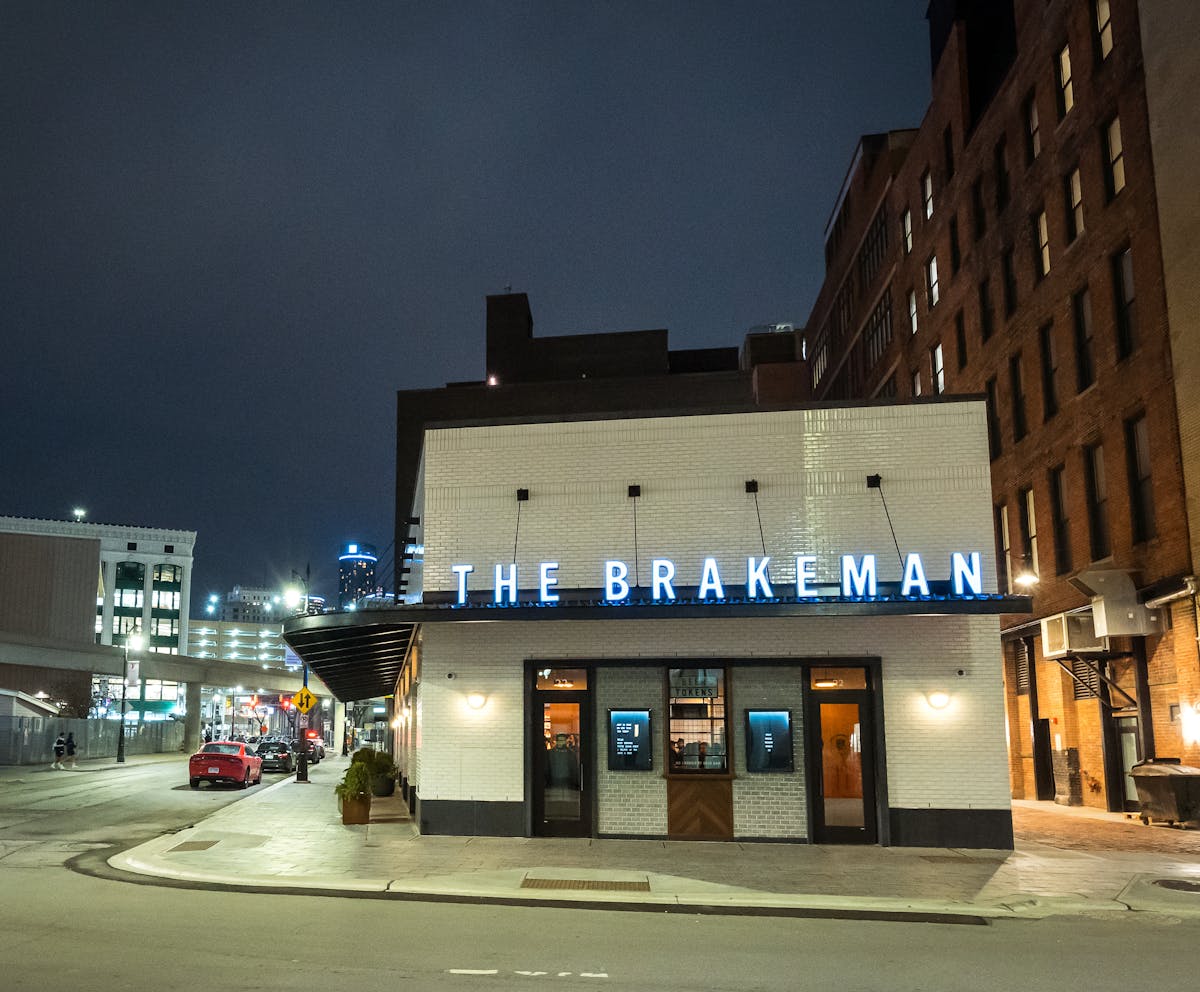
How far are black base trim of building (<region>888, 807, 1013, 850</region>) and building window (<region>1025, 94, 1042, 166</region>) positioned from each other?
1988 centimetres

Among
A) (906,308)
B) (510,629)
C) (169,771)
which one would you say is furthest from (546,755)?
(169,771)

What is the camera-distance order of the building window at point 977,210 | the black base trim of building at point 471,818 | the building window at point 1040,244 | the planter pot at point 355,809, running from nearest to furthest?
1. the black base trim of building at point 471,818
2. the planter pot at point 355,809
3. the building window at point 1040,244
4. the building window at point 977,210

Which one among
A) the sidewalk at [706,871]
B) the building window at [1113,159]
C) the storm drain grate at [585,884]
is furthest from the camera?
the building window at [1113,159]

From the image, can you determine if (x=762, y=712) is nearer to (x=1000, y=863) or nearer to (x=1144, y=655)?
(x=1000, y=863)

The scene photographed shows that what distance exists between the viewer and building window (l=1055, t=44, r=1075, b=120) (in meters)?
28.2

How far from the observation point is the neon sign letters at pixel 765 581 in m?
17.3

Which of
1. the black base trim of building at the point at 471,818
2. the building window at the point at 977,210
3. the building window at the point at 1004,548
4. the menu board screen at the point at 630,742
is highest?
the building window at the point at 977,210

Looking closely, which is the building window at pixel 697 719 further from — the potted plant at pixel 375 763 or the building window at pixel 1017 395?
the building window at pixel 1017 395

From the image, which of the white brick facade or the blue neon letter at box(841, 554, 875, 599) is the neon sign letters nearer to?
the blue neon letter at box(841, 554, 875, 599)

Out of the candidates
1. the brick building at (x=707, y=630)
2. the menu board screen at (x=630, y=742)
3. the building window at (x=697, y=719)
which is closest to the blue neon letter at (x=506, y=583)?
the brick building at (x=707, y=630)

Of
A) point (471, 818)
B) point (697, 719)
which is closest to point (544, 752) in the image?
point (471, 818)

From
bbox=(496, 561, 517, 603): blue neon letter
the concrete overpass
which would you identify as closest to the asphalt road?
bbox=(496, 561, 517, 603): blue neon letter

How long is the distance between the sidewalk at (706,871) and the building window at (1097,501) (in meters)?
7.73

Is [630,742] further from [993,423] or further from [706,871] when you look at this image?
[993,423]
